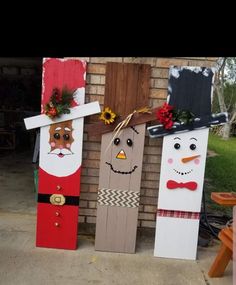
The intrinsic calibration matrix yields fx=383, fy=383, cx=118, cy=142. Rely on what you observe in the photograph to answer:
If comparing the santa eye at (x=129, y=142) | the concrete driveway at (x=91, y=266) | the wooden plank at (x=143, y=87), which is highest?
the wooden plank at (x=143, y=87)

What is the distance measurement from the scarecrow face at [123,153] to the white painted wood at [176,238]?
1.90ft

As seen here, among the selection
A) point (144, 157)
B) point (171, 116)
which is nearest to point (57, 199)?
point (144, 157)

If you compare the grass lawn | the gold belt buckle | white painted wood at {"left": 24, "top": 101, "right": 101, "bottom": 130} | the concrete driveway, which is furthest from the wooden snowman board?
the grass lawn

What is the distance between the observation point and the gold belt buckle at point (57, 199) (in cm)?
369

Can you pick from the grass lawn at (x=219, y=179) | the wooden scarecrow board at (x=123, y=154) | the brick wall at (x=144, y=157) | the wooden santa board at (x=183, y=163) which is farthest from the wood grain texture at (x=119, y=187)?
the grass lawn at (x=219, y=179)

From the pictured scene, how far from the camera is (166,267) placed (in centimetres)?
353

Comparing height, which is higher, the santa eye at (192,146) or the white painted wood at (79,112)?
the white painted wood at (79,112)

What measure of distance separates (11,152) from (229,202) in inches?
266

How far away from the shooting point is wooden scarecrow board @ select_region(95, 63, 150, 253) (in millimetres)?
3602

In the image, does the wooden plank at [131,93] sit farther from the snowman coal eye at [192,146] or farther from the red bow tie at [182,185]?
the red bow tie at [182,185]
